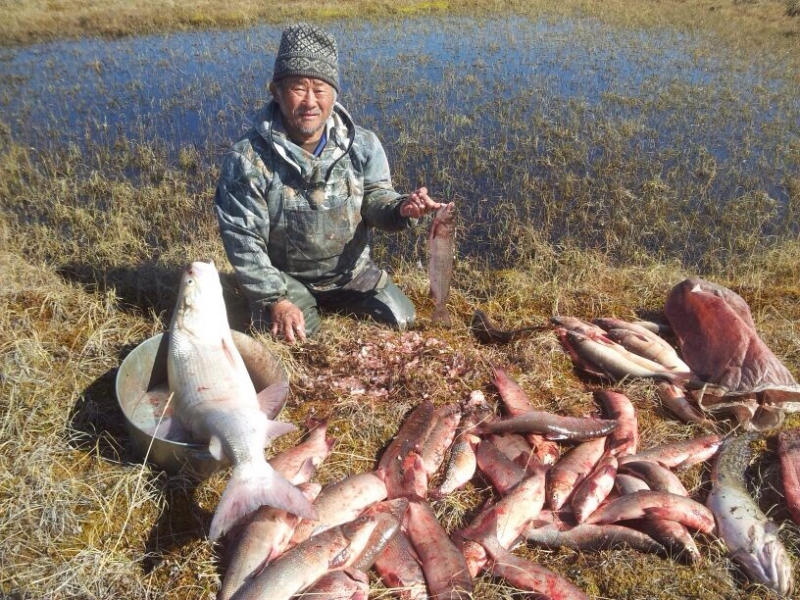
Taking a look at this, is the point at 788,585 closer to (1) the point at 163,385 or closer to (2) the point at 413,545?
(2) the point at 413,545

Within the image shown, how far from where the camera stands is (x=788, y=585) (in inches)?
117

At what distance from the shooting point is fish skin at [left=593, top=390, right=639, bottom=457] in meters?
3.80

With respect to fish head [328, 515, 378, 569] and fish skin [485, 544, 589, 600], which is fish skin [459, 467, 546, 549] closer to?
fish skin [485, 544, 589, 600]

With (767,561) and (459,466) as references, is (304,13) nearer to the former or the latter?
(459,466)

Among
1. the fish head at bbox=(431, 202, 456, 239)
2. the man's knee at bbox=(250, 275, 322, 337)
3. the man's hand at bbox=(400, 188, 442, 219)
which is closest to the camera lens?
the fish head at bbox=(431, 202, 456, 239)

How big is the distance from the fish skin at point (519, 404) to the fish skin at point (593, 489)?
27cm

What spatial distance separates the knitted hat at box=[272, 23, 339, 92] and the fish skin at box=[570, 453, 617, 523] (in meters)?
3.10

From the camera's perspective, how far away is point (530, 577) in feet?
9.47

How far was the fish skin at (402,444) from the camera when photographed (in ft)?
11.1

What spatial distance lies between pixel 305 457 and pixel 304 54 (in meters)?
2.63

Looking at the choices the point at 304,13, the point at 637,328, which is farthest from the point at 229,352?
the point at 304,13

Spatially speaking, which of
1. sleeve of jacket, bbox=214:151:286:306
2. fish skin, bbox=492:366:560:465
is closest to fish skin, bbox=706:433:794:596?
fish skin, bbox=492:366:560:465

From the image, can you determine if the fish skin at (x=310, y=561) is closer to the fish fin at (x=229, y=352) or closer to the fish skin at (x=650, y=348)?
the fish fin at (x=229, y=352)

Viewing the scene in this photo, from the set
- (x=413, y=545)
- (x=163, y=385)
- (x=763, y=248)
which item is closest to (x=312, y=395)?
(x=163, y=385)
